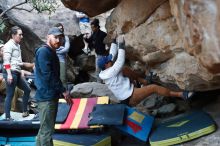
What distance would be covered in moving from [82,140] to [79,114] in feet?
2.92

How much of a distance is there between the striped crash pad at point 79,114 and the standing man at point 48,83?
4.47ft

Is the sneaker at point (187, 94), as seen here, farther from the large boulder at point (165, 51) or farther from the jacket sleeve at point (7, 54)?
the jacket sleeve at point (7, 54)

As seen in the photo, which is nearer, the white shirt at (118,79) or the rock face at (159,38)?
the rock face at (159,38)

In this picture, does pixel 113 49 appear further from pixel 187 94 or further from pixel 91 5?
pixel 187 94

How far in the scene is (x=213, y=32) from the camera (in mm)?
2891

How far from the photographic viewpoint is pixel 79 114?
24.5 feet

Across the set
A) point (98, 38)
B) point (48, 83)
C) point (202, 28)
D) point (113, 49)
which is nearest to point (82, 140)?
point (48, 83)

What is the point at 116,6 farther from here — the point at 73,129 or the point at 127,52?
the point at 73,129

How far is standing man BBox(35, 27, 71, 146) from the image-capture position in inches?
215

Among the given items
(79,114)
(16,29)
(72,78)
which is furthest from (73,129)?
(72,78)

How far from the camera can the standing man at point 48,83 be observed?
17.9ft

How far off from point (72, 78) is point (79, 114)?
5093 millimetres

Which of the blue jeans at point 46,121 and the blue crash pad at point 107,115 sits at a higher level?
the blue jeans at point 46,121

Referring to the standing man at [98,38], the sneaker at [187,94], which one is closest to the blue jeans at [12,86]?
the standing man at [98,38]
